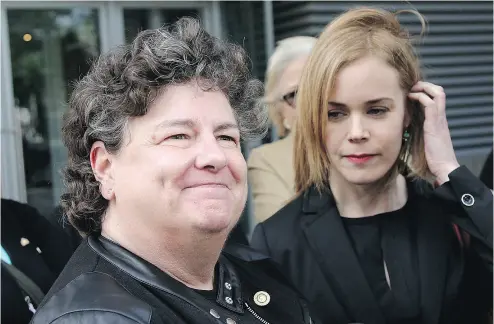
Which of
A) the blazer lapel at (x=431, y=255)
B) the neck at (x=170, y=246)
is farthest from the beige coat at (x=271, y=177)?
the neck at (x=170, y=246)

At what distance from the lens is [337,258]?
2068mm

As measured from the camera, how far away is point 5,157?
5.04 m

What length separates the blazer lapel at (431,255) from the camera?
1991mm

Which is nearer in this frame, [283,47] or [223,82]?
[223,82]

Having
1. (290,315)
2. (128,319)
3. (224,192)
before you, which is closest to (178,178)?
(224,192)

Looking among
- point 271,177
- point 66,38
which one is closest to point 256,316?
point 271,177

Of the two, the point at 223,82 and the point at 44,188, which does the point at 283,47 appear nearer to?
the point at 223,82

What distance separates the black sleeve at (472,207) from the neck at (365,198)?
16cm

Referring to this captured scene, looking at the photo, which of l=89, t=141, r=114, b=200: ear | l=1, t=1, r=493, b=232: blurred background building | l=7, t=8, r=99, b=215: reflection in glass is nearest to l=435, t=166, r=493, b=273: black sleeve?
l=89, t=141, r=114, b=200: ear

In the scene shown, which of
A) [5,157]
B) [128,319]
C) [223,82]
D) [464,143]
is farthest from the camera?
[464,143]

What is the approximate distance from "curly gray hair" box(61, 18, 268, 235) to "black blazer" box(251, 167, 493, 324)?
542mm

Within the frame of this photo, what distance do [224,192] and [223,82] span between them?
0.29 m

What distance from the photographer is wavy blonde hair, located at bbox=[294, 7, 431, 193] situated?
6.36 feet

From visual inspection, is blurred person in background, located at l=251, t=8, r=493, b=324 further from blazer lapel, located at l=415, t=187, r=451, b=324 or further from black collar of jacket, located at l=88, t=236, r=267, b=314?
black collar of jacket, located at l=88, t=236, r=267, b=314
